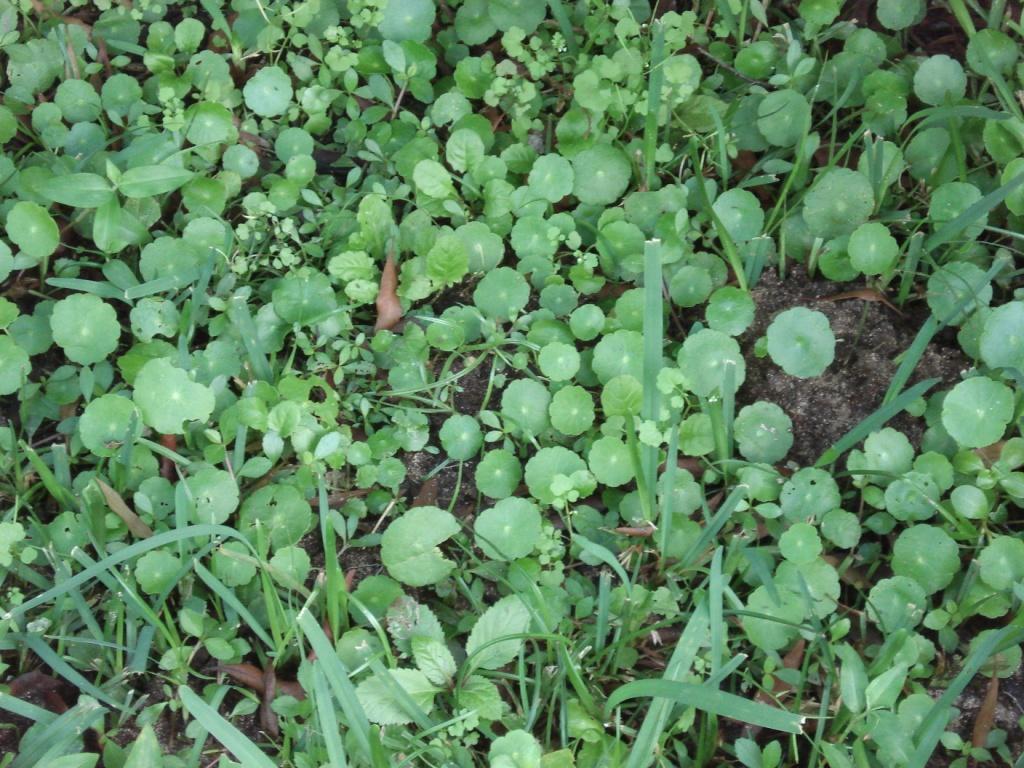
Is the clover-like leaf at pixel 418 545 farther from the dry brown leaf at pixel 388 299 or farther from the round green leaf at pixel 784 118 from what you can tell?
the round green leaf at pixel 784 118

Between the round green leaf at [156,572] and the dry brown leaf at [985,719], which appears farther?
the round green leaf at [156,572]

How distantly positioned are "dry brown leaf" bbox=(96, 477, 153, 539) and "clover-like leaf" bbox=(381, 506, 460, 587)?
0.50 metres

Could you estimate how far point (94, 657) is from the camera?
1.89 m

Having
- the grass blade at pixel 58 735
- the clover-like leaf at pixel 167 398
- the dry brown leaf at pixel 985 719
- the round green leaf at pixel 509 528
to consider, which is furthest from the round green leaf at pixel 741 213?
the grass blade at pixel 58 735

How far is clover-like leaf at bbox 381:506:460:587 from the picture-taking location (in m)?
1.95

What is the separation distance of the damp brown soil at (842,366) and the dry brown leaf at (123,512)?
132 centimetres

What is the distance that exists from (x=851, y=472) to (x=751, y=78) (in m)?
1.11

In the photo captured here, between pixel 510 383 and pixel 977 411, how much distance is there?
3.22ft

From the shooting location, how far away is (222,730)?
158cm

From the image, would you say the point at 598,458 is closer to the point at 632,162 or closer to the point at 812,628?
the point at 812,628

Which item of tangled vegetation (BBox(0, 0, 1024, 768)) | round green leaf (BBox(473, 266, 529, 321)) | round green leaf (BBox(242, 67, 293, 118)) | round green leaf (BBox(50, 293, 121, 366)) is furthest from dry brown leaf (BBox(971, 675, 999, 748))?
round green leaf (BBox(242, 67, 293, 118))

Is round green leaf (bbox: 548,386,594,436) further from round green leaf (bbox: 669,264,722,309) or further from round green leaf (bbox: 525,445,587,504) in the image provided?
round green leaf (bbox: 669,264,722,309)

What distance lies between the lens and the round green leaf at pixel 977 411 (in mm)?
1945

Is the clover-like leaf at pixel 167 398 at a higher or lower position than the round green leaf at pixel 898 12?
lower
